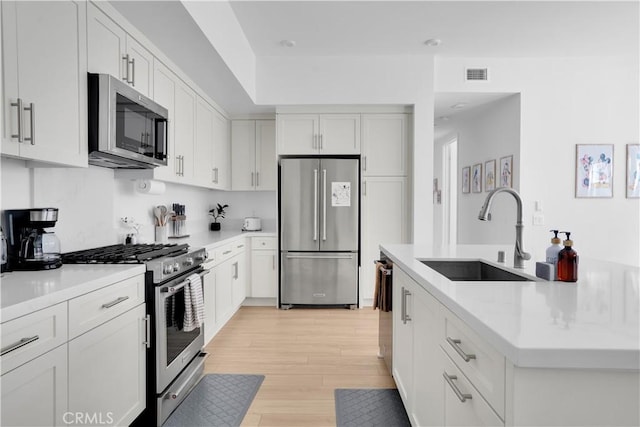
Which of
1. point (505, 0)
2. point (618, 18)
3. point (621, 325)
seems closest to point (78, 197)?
point (621, 325)

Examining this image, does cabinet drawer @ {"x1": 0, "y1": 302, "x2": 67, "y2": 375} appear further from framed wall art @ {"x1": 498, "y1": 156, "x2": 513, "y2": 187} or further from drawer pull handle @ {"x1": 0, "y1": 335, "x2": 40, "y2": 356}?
framed wall art @ {"x1": 498, "y1": 156, "x2": 513, "y2": 187}

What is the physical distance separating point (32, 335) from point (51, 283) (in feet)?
0.92

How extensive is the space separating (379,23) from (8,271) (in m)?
3.24

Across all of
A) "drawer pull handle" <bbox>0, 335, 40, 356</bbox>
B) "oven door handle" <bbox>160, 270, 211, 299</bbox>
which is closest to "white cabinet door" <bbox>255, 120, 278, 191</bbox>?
"oven door handle" <bbox>160, 270, 211, 299</bbox>

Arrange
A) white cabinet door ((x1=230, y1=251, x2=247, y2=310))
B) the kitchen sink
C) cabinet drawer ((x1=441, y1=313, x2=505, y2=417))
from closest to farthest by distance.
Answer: cabinet drawer ((x1=441, y1=313, x2=505, y2=417)), the kitchen sink, white cabinet door ((x1=230, y1=251, x2=247, y2=310))

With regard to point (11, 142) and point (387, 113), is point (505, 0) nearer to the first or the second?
point (387, 113)

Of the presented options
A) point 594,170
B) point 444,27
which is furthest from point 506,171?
point 444,27

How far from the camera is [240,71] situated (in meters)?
3.50

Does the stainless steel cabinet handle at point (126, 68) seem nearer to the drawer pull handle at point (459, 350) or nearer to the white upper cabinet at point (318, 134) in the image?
the white upper cabinet at point (318, 134)

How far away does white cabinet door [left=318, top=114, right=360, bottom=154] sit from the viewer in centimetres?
429

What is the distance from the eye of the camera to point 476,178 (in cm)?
532

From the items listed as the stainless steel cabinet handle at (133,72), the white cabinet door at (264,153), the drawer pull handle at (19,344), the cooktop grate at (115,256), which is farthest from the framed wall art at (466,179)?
the drawer pull handle at (19,344)

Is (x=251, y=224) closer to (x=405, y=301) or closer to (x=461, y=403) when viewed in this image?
(x=405, y=301)

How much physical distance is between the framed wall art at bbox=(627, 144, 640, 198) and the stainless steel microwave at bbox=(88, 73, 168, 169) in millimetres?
4875
